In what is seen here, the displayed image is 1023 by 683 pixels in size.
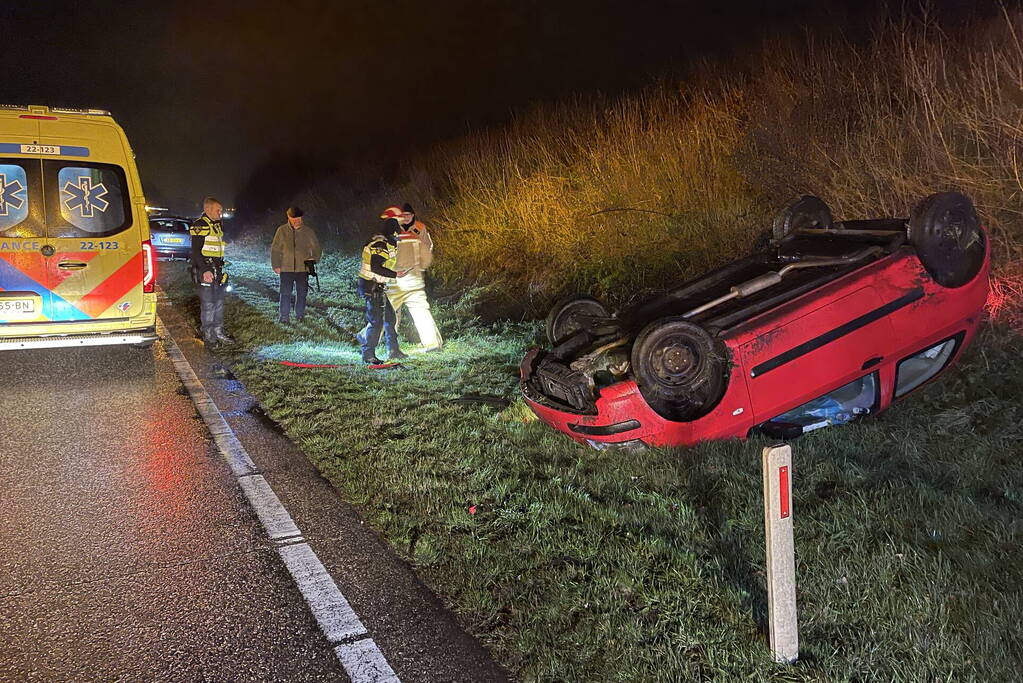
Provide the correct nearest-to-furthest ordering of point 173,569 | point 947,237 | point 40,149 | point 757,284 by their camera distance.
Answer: point 173,569 → point 947,237 → point 757,284 → point 40,149

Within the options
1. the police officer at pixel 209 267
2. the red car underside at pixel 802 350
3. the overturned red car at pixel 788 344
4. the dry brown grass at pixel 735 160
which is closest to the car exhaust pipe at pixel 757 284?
the overturned red car at pixel 788 344

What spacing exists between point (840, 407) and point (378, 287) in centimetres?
482

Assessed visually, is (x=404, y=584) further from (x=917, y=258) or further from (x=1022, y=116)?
(x=1022, y=116)

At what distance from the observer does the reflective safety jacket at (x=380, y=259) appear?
8391 millimetres

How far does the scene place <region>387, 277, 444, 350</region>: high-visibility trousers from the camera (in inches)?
339

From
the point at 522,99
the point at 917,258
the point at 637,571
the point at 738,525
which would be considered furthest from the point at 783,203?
the point at 522,99

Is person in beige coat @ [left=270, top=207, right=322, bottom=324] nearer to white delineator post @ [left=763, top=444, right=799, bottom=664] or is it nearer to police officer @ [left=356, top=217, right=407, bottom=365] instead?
police officer @ [left=356, top=217, right=407, bottom=365]

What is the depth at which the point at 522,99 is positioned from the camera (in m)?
24.6

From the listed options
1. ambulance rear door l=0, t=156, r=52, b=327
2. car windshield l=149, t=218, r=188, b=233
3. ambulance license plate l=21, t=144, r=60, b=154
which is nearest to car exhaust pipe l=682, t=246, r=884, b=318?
ambulance rear door l=0, t=156, r=52, b=327

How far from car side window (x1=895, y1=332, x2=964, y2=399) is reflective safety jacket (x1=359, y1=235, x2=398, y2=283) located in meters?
4.92

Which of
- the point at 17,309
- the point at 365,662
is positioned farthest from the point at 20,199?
the point at 365,662

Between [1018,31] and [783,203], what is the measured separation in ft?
8.30

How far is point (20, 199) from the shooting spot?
7.45 meters

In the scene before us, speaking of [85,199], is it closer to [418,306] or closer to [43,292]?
[43,292]
